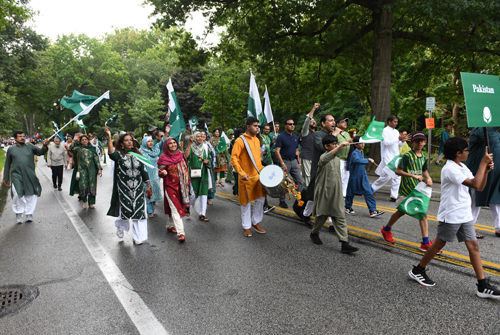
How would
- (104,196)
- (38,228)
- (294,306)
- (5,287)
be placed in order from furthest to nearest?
1. (104,196)
2. (38,228)
3. (5,287)
4. (294,306)

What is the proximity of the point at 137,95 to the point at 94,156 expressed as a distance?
4557 cm

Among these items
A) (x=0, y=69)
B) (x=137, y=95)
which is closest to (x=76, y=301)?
(x=0, y=69)

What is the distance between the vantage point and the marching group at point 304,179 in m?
3.58

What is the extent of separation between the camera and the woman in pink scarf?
575 cm

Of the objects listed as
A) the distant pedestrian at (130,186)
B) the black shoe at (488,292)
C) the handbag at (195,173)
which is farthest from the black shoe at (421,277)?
the handbag at (195,173)

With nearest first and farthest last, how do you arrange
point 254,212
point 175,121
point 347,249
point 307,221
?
point 347,249
point 254,212
point 307,221
point 175,121

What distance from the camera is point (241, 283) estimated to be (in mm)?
3873

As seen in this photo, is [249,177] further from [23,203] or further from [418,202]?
[23,203]

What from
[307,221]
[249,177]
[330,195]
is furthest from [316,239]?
[249,177]

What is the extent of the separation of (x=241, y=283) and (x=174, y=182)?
101 inches

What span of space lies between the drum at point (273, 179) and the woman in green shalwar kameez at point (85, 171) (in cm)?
515

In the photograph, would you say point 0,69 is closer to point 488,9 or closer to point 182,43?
point 182,43

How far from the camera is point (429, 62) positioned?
16.8 metres

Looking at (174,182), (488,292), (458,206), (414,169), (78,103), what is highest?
(78,103)
